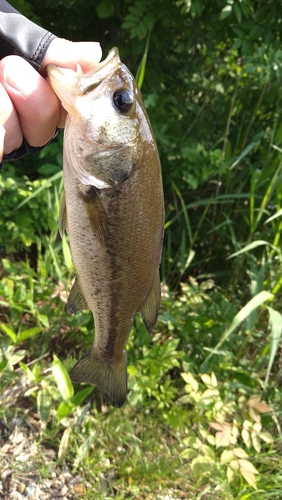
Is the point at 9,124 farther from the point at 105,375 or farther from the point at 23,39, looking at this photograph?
the point at 105,375

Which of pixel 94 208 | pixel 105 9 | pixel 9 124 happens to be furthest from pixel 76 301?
Answer: pixel 105 9

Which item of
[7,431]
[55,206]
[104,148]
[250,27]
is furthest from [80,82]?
[250,27]

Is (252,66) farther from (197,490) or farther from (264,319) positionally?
(197,490)

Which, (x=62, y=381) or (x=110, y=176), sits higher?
(x=110, y=176)

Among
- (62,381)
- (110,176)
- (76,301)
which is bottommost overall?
(62,381)

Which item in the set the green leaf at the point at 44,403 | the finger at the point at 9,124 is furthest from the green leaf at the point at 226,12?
the green leaf at the point at 44,403
